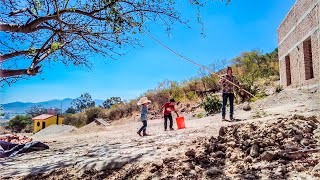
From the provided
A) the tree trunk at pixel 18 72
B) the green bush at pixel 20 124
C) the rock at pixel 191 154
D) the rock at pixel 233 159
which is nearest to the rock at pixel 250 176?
the rock at pixel 233 159

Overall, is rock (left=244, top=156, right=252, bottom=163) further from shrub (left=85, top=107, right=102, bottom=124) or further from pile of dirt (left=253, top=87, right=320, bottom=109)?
shrub (left=85, top=107, right=102, bottom=124)

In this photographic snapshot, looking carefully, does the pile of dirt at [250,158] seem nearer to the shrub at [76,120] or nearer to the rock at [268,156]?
the rock at [268,156]

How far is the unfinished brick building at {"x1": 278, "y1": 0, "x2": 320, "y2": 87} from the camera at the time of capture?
47.7 feet

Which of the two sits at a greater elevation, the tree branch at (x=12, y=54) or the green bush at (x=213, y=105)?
the tree branch at (x=12, y=54)

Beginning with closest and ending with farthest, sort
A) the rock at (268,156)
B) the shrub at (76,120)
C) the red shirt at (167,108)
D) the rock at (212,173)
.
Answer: the rock at (212,173), the rock at (268,156), the red shirt at (167,108), the shrub at (76,120)

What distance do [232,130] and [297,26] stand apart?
13134mm

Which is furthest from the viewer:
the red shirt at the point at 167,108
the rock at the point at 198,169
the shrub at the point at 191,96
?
the shrub at the point at 191,96

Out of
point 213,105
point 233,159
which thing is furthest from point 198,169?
point 213,105

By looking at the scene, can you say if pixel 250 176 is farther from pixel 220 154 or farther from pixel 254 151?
pixel 220 154

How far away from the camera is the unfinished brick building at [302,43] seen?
1455 centimetres

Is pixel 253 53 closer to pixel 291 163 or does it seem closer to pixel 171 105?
pixel 171 105

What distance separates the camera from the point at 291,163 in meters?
4.29

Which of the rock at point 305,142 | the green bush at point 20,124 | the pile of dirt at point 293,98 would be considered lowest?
the green bush at point 20,124

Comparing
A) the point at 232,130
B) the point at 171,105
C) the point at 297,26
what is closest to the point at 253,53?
the point at 297,26
